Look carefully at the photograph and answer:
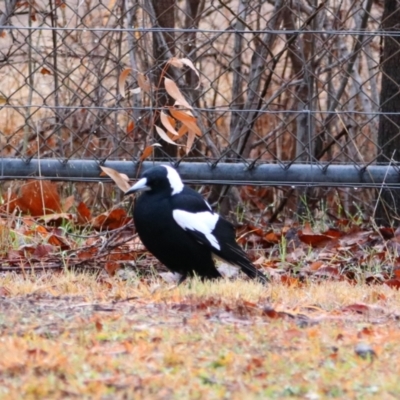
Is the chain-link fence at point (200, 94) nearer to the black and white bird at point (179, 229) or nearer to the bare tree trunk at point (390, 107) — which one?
the bare tree trunk at point (390, 107)

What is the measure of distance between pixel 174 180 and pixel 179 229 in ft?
0.89

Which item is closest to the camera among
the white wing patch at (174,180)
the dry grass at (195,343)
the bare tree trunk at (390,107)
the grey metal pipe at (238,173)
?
the dry grass at (195,343)

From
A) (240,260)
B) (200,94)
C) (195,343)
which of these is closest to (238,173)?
(240,260)

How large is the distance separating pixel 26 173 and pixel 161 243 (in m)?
1.11

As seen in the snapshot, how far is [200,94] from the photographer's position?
20.3 feet

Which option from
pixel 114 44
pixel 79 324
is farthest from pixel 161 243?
pixel 114 44

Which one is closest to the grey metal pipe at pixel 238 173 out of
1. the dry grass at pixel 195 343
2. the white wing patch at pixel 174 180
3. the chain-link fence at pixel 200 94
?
the chain-link fence at pixel 200 94

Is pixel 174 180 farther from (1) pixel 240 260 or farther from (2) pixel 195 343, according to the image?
(2) pixel 195 343

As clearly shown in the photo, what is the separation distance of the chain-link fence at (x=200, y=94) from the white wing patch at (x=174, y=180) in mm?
147

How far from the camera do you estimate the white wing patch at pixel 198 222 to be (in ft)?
16.0

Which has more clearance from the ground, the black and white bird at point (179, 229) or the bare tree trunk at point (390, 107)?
the bare tree trunk at point (390, 107)

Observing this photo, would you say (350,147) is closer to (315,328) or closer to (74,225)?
(74,225)

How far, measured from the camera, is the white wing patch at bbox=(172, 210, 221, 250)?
4863 mm

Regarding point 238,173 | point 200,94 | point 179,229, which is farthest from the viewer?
point 200,94
